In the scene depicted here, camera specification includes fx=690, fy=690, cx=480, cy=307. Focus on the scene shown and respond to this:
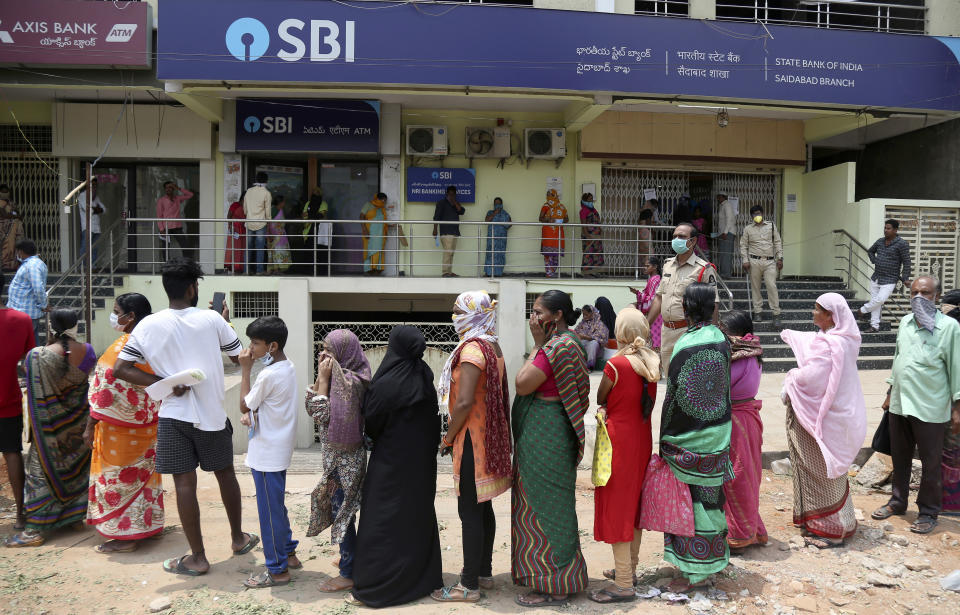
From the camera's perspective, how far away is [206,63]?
10.8 metres

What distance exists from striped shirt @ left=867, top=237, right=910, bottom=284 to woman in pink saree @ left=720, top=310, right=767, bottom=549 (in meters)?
7.88

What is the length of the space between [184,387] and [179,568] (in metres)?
1.11

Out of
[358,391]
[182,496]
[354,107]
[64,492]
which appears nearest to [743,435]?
[358,391]

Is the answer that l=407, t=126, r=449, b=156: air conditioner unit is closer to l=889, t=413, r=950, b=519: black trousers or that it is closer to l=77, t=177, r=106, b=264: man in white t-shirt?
l=77, t=177, r=106, b=264: man in white t-shirt

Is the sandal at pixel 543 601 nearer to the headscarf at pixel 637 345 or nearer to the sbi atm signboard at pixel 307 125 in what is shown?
the headscarf at pixel 637 345

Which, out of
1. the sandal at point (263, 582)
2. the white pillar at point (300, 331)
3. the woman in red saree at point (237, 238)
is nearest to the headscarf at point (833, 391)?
the sandal at point (263, 582)

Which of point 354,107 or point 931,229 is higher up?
point 354,107

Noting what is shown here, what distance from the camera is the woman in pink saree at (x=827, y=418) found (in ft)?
14.4

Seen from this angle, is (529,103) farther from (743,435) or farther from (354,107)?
(743,435)

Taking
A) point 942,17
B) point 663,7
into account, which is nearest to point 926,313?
point 663,7

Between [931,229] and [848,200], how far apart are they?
1436mm

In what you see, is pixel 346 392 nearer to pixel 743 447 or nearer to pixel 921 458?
pixel 743 447

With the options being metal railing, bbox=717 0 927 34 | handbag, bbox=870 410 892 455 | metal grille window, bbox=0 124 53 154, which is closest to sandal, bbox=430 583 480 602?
handbag, bbox=870 410 892 455

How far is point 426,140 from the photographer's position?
13.0 metres
